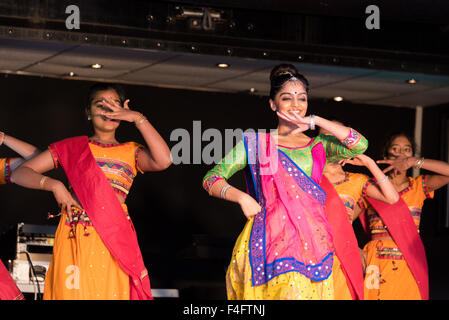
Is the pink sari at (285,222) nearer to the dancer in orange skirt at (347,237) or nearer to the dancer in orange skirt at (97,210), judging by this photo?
the dancer in orange skirt at (97,210)

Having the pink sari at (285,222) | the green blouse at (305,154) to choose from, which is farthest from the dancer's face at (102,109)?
the pink sari at (285,222)

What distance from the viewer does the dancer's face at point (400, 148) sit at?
5.53m

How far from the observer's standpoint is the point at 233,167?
380 centimetres

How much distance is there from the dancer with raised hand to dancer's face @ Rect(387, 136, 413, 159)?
1.77m

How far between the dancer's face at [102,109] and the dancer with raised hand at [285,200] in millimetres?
737

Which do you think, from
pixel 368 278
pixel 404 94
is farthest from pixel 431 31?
pixel 368 278

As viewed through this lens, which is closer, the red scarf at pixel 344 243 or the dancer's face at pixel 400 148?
the red scarf at pixel 344 243

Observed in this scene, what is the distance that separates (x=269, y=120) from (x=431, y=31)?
192 cm

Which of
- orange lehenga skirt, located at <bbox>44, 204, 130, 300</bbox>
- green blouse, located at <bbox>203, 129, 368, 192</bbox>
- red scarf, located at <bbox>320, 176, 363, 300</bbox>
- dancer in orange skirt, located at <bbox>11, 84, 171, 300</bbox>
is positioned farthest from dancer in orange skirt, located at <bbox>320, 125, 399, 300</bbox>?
orange lehenga skirt, located at <bbox>44, 204, 130, 300</bbox>

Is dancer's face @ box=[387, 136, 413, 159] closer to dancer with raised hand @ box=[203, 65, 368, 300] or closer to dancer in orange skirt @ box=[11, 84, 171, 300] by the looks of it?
dancer with raised hand @ box=[203, 65, 368, 300]

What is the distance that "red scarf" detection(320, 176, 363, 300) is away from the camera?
478 cm

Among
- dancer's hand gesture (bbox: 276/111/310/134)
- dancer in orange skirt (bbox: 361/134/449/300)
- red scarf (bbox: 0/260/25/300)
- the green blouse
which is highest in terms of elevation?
dancer's hand gesture (bbox: 276/111/310/134)
